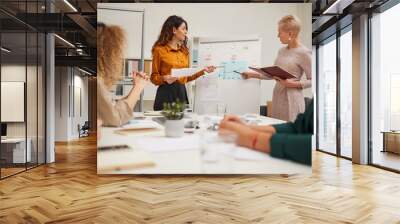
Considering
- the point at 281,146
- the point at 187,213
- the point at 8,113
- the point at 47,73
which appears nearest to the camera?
the point at 187,213

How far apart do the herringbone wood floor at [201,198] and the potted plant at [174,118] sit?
29.5 inches

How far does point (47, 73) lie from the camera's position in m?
7.46

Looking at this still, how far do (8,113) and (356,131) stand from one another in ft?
20.7

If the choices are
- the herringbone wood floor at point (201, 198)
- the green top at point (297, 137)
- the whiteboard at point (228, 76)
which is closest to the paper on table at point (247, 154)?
the green top at point (297, 137)

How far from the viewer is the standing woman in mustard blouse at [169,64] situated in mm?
5656

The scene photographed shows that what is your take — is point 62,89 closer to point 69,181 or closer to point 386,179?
point 69,181

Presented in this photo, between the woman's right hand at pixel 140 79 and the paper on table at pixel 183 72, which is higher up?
the paper on table at pixel 183 72

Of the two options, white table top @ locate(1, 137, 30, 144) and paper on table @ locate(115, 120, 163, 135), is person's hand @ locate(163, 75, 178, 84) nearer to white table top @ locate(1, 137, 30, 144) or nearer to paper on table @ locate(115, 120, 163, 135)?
paper on table @ locate(115, 120, 163, 135)

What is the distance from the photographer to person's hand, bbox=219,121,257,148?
548 centimetres

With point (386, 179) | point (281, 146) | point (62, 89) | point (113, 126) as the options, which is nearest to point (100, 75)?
point (113, 126)

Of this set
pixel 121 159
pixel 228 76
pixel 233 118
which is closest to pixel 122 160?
pixel 121 159

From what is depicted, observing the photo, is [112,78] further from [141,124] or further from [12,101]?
[12,101]

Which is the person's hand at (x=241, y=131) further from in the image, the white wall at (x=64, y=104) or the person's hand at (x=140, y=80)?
the white wall at (x=64, y=104)

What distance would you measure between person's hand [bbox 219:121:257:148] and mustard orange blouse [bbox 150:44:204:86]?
88 centimetres
